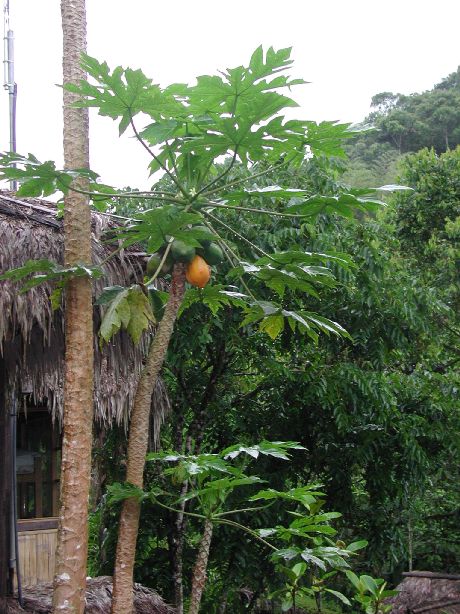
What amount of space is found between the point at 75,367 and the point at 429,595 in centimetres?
380

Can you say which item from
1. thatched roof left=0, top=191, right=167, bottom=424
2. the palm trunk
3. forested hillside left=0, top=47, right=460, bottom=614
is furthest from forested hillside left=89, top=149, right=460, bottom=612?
the palm trunk

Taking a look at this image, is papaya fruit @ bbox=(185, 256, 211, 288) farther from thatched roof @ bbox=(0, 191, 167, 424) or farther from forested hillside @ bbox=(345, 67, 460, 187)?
forested hillside @ bbox=(345, 67, 460, 187)

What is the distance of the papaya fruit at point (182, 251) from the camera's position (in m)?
2.03

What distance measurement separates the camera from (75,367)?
2014mm

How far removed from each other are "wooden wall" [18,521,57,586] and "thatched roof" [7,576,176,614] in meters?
1.34

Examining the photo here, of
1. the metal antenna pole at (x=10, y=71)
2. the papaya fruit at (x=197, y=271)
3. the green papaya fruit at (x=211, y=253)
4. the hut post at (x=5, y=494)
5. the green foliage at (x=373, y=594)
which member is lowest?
the hut post at (x=5, y=494)

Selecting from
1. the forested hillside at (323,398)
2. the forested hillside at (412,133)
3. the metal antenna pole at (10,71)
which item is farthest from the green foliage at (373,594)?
the forested hillside at (412,133)

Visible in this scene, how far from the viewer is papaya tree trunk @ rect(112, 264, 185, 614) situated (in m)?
1.96

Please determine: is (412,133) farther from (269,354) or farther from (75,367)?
(75,367)

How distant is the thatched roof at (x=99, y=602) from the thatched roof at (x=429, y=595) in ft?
4.97

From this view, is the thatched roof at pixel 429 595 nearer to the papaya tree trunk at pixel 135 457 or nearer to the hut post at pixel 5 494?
the hut post at pixel 5 494

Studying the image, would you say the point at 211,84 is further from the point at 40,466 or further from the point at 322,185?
the point at 40,466

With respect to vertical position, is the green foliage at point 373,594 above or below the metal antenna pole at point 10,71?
below

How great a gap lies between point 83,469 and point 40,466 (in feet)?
16.0
